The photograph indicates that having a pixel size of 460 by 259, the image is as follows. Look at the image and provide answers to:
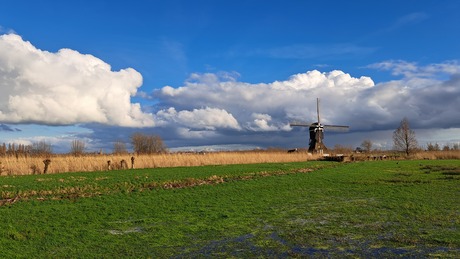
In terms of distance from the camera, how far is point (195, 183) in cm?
1833

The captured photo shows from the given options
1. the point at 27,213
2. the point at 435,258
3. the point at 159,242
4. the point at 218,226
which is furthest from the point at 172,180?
the point at 435,258

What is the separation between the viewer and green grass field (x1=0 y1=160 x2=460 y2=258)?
702 cm

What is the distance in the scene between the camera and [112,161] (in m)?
30.5

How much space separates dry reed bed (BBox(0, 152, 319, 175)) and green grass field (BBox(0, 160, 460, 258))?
1120cm

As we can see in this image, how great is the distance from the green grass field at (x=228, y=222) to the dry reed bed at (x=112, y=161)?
36.7ft

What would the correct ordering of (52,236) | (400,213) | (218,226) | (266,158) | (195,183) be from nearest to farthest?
(52,236) → (218,226) → (400,213) → (195,183) → (266,158)

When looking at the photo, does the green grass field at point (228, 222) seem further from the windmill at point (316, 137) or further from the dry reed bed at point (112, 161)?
the windmill at point (316, 137)

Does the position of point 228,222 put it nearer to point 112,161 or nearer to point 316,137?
point 112,161

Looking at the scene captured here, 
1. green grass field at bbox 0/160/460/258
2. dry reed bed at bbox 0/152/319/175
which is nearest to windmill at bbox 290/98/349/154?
dry reed bed at bbox 0/152/319/175

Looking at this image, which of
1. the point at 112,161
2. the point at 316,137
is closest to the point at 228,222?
the point at 112,161

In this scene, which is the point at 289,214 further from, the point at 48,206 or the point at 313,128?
the point at 313,128

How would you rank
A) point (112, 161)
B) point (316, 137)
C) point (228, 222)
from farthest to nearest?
point (316, 137) → point (112, 161) → point (228, 222)

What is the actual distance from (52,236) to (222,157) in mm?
28882

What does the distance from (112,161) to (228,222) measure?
2308 centimetres
